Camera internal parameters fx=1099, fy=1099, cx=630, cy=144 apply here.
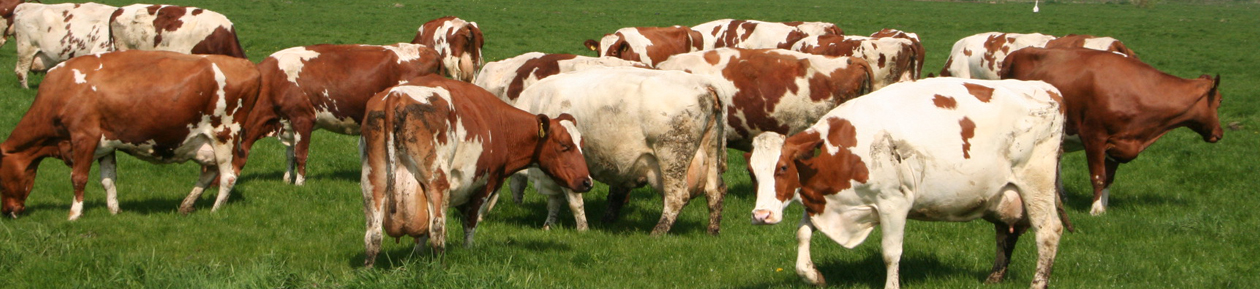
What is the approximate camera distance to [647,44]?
19406 mm

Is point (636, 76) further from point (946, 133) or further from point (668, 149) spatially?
point (946, 133)

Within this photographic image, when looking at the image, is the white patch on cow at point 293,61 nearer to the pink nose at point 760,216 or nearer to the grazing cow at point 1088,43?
the pink nose at point 760,216

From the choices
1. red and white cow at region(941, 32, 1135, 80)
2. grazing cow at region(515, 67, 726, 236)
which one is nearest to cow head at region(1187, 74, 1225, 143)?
grazing cow at region(515, 67, 726, 236)

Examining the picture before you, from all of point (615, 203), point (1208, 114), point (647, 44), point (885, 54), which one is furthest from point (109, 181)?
point (1208, 114)

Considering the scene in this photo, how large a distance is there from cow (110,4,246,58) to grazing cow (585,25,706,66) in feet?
19.8

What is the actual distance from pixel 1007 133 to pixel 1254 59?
107ft

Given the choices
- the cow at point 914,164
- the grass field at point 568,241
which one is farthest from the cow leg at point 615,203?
the cow at point 914,164

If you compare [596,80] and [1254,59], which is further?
[1254,59]

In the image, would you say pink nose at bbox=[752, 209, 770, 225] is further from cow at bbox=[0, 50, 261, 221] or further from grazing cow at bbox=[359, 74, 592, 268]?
cow at bbox=[0, 50, 261, 221]

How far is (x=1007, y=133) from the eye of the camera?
23.7ft

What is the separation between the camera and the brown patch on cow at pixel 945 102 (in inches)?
283

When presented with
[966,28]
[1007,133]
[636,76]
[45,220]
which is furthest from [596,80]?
[966,28]

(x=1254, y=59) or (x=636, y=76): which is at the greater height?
(x=636, y=76)

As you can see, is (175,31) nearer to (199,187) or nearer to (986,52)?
(199,187)
